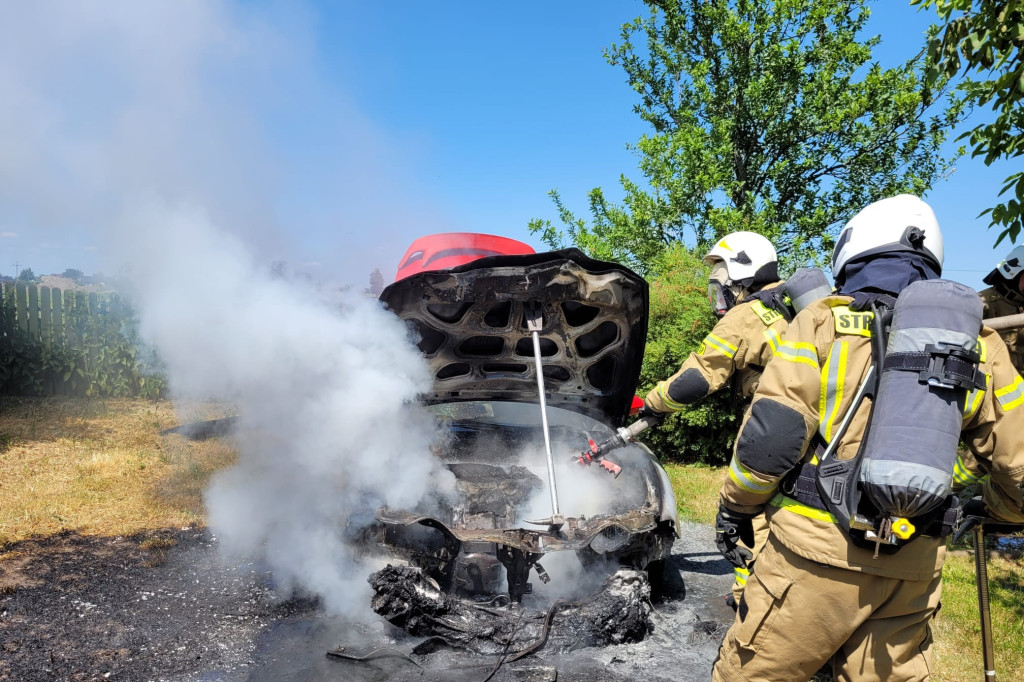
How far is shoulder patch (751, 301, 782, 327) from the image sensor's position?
13.4 feet

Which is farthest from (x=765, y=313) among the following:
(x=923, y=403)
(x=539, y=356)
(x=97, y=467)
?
(x=97, y=467)

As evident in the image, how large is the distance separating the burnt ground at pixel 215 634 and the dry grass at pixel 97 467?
867 millimetres

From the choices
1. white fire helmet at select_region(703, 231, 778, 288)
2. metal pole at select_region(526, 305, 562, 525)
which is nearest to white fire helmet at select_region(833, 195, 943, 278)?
white fire helmet at select_region(703, 231, 778, 288)

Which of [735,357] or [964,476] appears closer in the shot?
[964,476]

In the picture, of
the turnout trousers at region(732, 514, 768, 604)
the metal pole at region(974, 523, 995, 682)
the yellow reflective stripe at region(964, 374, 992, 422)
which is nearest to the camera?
the yellow reflective stripe at region(964, 374, 992, 422)

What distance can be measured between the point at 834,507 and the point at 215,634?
11.8ft

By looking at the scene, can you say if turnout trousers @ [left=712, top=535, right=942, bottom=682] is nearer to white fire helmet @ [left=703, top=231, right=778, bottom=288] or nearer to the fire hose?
the fire hose

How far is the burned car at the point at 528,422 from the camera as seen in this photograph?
3803 millimetres

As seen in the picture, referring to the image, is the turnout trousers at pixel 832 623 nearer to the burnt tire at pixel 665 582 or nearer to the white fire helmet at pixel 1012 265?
the burnt tire at pixel 665 582

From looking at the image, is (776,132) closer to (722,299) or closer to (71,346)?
(722,299)

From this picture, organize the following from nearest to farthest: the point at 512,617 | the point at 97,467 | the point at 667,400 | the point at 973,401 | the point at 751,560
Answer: the point at 973,401 < the point at 751,560 < the point at 512,617 < the point at 667,400 < the point at 97,467

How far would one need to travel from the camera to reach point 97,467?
7.23 meters

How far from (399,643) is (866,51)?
31.7 feet

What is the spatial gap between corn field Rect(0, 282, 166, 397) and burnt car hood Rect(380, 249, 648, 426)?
8.44 meters
